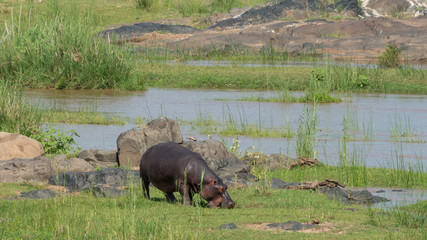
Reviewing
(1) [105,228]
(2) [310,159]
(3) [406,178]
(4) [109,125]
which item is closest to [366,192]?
(3) [406,178]

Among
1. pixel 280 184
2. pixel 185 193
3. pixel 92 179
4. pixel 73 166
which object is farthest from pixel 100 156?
pixel 185 193

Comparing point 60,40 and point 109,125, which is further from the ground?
point 60,40

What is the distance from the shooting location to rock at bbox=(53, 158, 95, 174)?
1080 cm

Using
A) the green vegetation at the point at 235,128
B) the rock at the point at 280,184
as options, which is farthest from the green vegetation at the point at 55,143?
the rock at the point at 280,184

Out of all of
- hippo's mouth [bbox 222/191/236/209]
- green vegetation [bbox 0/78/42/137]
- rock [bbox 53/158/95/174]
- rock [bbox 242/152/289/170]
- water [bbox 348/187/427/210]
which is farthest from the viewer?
green vegetation [bbox 0/78/42/137]

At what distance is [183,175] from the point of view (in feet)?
27.3

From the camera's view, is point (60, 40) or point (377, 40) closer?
point (60, 40)

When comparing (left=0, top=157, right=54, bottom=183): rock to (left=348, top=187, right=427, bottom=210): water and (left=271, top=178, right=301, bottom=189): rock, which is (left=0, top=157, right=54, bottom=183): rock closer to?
(left=271, top=178, right=301, bottom=189): rock

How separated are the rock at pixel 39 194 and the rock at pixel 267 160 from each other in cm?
363

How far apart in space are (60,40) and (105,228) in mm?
15311

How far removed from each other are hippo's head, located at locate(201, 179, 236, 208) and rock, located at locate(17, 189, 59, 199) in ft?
6.59

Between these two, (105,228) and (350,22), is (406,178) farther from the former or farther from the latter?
(350,22)

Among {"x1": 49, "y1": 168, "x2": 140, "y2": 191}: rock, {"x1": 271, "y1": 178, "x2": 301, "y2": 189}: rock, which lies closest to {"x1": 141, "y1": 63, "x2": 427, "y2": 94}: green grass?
{"x1": 271, "y1": 178, "x2": 301, "y2": 189}: rock

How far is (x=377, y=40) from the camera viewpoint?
33.3m
